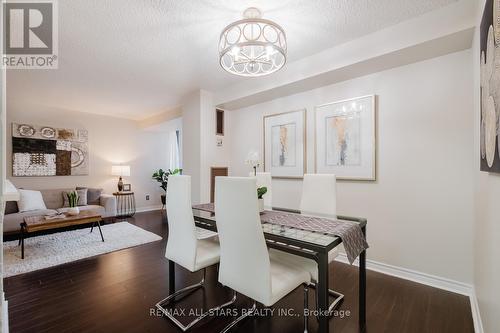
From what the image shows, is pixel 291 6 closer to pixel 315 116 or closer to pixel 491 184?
pixel 315 116

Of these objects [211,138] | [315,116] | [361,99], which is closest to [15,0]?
[211,138]

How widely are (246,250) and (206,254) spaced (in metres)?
0.64

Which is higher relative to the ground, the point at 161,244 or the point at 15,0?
the point at 15,0

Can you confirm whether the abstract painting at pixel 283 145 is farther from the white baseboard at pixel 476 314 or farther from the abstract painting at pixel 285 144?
the white baseboard at pixel 476 314

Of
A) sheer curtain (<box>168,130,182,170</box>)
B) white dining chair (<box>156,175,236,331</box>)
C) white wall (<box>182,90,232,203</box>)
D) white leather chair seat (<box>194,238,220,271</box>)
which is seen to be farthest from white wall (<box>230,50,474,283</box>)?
sheer curtain (<box>168,130,182,170</box>)

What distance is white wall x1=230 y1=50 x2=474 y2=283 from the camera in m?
2.09

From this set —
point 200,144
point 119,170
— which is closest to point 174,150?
point 119,170

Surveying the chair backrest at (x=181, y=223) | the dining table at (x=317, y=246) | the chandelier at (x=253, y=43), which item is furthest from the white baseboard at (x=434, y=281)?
the chandelier at (x=253, y=43)

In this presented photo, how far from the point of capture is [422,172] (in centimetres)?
230

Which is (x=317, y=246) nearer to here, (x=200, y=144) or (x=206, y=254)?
(x=206, y=254)

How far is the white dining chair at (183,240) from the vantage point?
169cm

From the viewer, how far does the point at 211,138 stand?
155 inches

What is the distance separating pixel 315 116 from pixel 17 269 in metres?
4.04

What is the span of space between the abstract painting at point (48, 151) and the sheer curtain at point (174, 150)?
213cm
